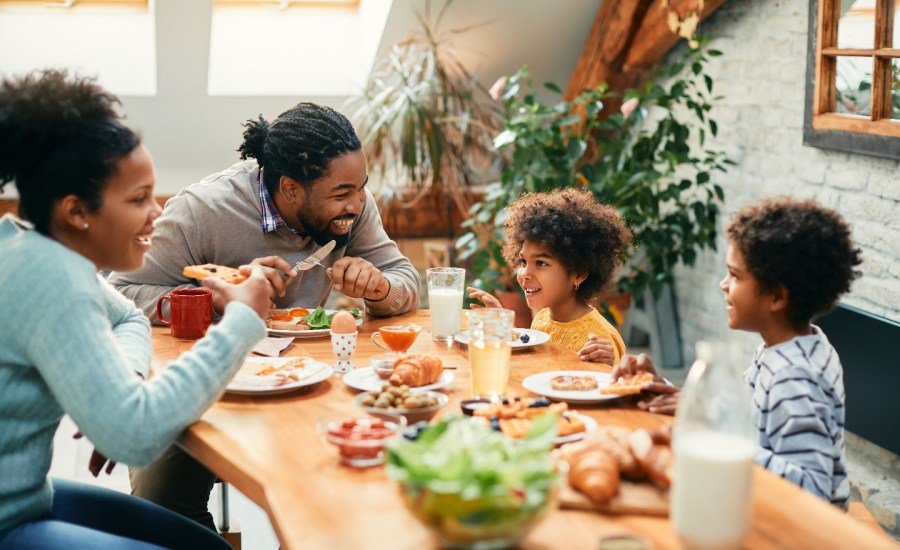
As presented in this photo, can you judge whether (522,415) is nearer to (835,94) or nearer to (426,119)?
(835,94)

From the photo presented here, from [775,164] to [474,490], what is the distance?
10.3 ft

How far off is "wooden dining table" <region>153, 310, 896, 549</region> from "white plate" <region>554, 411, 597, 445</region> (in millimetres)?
66

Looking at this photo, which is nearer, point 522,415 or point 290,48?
point 522,415

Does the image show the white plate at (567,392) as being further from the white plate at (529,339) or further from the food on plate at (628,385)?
the white plate at (529,339)

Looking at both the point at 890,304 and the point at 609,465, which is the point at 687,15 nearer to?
the point at 890,304

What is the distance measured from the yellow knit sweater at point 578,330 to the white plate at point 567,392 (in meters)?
0.56

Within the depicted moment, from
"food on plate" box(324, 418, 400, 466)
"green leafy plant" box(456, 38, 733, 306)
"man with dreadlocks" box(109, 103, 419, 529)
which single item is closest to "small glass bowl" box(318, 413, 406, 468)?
"food on plate" box(324, 418, 400, 466)

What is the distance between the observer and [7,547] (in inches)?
58.4

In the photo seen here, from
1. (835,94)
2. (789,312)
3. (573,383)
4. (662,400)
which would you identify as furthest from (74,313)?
(835,94)

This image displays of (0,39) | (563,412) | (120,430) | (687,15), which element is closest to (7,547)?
(120,430)

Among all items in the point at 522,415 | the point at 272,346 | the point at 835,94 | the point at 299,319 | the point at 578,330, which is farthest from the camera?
the point at 835,94

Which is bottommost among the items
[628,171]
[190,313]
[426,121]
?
[190,313]

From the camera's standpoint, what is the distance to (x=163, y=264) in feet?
7.76

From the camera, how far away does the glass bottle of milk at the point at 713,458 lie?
1.08 metres
